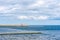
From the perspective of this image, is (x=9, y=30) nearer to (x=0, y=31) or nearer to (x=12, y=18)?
(x=0, y=31)

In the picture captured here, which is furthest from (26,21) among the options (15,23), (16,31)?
(16,31)

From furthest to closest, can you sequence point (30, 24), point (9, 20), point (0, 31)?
point (9, 20) → point (30, 24) → point (0, 31)

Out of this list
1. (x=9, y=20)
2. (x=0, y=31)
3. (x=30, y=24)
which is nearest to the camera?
(x=0, y=31)

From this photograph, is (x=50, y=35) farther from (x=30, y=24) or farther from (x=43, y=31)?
(x=30, y=24)

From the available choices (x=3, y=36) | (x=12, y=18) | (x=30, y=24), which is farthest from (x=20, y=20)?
(x=3, y=36)

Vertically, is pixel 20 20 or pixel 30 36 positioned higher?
pixel 20 20

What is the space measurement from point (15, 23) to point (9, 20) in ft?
0.71

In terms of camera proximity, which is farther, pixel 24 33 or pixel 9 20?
pixel 9 20

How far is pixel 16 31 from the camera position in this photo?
153 inches

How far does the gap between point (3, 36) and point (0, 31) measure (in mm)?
126

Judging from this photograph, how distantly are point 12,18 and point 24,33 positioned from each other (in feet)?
2.43

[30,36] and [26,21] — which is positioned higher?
[26,21]

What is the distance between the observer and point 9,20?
14.7ft

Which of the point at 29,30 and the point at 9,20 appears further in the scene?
the point at 9,20
